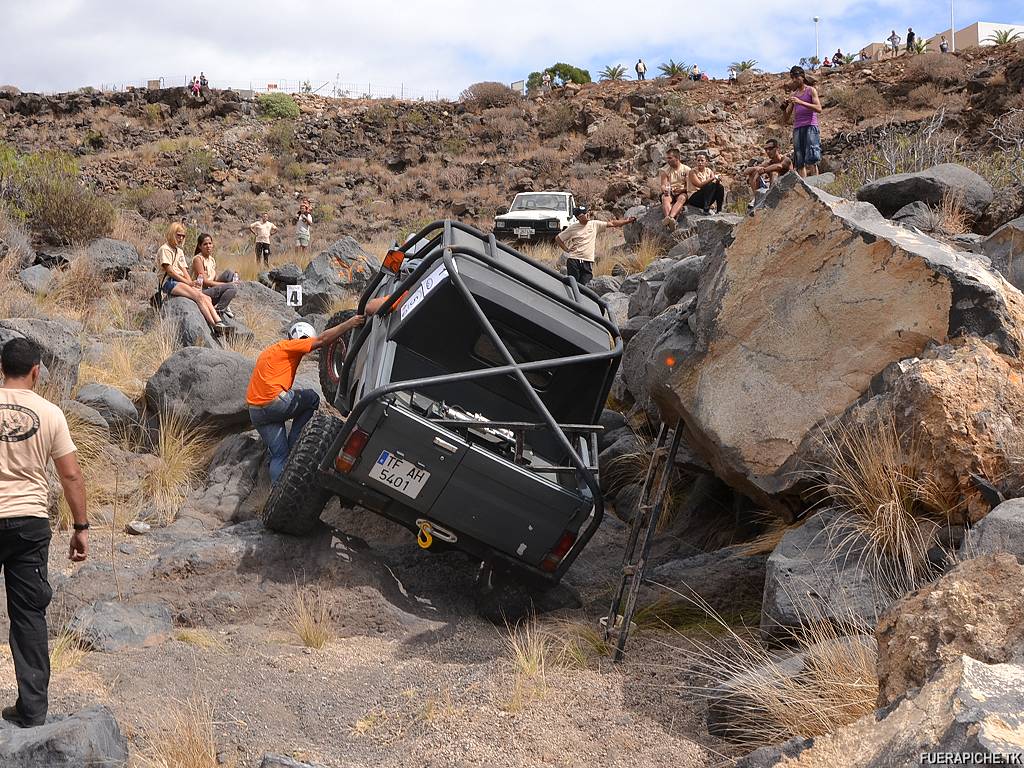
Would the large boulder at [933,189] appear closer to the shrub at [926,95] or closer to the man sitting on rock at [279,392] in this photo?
the man sitting on rock at [279,392]

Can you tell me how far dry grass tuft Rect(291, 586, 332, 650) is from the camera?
231 inches

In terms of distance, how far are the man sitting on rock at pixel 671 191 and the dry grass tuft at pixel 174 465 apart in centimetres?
991

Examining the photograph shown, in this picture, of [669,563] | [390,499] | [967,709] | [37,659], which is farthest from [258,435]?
[967,709]

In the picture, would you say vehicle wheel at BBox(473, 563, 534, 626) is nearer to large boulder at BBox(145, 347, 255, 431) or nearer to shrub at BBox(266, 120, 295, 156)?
large boulder at BBox(145, 347, 255, 431)

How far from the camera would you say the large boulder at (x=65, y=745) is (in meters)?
3.65

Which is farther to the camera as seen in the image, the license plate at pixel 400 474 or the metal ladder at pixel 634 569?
the license plate at pixel 400 474

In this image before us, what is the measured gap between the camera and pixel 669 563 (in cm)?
688

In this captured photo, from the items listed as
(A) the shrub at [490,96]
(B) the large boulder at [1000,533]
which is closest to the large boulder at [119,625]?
(B) the large boulder at [1000,533]

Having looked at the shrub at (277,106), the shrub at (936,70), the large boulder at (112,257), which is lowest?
the large boulder at (112,257)

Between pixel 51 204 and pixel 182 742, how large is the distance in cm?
1434

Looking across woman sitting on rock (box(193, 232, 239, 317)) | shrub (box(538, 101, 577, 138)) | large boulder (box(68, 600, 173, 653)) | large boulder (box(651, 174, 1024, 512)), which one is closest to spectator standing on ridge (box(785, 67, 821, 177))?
large boulder (box(651, 174, 1024, 512))

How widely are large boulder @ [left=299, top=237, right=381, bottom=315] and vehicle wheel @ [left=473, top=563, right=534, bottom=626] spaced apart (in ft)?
29.2

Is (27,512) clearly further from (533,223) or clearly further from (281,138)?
(281,138)

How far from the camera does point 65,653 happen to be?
16.9ft
